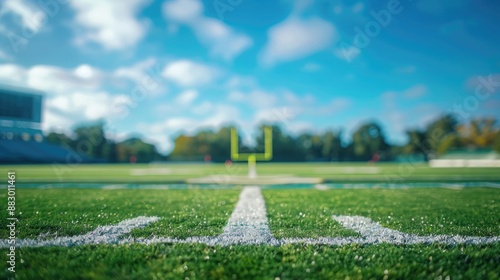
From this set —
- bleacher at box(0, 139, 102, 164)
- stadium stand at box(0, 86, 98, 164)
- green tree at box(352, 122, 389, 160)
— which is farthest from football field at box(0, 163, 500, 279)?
green tree at box(352, 122, 389, 160)

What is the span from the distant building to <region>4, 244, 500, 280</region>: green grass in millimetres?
54188

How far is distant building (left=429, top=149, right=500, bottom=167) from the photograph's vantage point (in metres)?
45.0

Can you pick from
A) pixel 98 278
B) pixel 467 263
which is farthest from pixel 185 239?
pixel 467 263

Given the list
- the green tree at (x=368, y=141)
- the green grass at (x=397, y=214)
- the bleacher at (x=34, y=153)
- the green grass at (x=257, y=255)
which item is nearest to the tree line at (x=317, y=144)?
the green tree at (x=368, y=141)

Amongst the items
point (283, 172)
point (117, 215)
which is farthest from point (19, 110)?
point (117, 215)

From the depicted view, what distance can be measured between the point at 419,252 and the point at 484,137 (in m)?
87.9

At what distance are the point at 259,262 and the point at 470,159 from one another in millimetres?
65248

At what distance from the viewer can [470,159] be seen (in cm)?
5206

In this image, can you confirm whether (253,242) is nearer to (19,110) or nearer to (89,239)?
(89,239)

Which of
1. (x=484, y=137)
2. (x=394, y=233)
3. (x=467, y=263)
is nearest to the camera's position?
(x=467, y=263)

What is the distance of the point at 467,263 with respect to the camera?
11.3ft

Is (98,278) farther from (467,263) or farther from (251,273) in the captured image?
(467,263)

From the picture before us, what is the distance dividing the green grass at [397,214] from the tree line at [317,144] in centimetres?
4976

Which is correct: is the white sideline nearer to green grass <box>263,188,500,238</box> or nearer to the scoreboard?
green grass <box>263,188,500,238</box>
